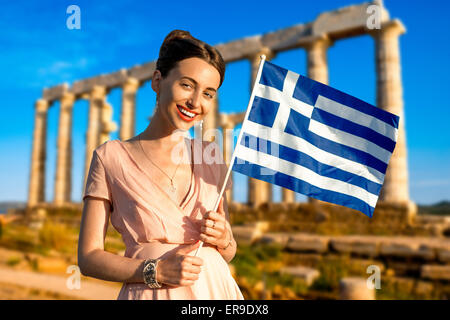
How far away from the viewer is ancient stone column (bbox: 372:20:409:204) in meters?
14.8

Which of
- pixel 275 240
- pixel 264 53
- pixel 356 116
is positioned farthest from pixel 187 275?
pixel 264 53

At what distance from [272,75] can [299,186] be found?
72cm

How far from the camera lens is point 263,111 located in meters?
2.41

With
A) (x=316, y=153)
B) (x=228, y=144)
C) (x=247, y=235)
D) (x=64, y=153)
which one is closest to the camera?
(x=316, y=153)

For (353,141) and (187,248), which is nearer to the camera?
(187,248)

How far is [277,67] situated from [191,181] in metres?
0.92

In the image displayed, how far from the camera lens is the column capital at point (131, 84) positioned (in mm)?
24484

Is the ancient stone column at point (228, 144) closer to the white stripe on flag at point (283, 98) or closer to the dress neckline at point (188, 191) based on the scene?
the white stripe on flag at point (283, 98)

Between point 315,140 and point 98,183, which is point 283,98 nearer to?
point 315,140

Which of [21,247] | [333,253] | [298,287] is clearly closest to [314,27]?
[333,253]

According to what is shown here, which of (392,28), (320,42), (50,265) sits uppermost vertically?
(320,42)

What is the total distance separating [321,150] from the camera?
2.55m

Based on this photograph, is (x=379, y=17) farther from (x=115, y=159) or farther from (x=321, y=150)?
(x=115, y=159)

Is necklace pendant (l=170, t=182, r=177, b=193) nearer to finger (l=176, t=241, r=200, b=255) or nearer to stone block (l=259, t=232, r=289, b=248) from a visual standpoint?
finger (l=176, t=241, r=200, b=255)
